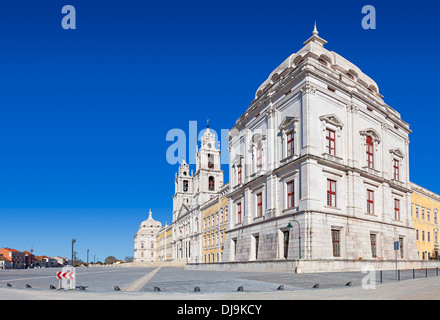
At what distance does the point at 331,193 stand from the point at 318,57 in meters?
11.6

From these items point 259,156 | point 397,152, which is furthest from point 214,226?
point 397,152

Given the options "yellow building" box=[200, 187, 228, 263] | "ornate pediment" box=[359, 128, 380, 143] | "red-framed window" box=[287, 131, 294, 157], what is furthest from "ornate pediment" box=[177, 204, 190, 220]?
"red-framed window" box=[287, 131, 294, 157]

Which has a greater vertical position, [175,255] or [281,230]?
[281,230]

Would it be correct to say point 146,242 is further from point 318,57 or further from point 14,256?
point 318,57

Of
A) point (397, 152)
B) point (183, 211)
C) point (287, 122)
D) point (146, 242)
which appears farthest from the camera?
point (146, 242)

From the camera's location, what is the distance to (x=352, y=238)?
104ft

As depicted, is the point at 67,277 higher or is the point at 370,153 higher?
the point at 370,153

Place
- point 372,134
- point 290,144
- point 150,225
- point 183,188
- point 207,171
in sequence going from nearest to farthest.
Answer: point 290,144
point 372,134
point 207,171
point 183,188
point 150,225

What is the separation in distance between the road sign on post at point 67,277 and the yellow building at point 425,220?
135ft

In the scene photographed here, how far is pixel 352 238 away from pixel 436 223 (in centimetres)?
2725

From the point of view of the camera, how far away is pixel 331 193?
32031 mm
